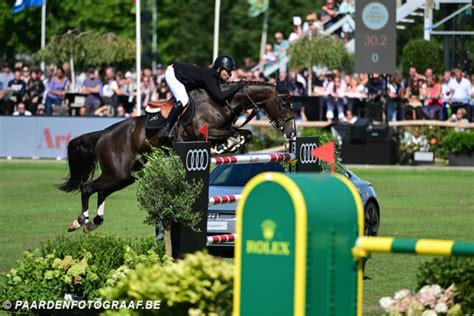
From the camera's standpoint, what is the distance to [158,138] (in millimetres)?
17109

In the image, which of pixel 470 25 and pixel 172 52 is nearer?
pixel 470 25

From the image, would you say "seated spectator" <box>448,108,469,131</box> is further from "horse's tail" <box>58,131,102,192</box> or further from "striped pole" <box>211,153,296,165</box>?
"striped pole" <box>211,153,296,165</box>

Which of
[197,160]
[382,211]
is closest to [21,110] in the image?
[382,211]

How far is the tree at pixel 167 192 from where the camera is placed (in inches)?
425

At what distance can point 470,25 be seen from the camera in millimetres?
39656

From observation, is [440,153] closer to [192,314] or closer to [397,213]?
[397,213]

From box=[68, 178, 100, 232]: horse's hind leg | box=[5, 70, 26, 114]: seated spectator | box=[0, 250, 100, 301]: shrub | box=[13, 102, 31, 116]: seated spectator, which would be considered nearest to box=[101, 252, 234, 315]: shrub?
box=[0, 250, 100, 301]: shrub

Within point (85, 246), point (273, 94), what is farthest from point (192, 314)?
point (273, 94)

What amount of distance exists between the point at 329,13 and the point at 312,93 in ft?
25.6

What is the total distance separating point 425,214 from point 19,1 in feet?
83.3

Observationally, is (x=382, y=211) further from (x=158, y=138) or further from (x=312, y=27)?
(x=312, y=27)

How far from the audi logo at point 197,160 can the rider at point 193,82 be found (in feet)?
18.5

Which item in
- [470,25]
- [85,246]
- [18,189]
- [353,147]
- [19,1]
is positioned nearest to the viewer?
[85,246]

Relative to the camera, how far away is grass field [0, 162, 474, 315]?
1495 cm
